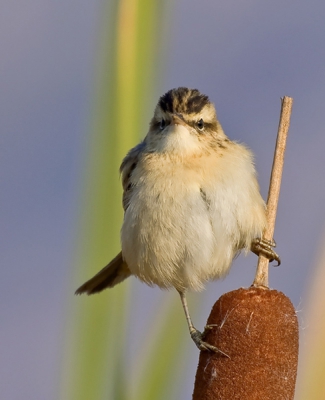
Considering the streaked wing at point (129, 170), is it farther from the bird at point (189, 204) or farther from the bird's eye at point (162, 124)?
the bird's eye at point (162, 124)

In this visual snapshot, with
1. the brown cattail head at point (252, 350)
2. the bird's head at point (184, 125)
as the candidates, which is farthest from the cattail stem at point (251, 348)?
the bird's head at point (184, 125)

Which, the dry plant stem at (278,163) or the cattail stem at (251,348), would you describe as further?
the dry plant stem at (278,163)

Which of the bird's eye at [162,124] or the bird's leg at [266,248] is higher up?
the bird's eye at [162,124]

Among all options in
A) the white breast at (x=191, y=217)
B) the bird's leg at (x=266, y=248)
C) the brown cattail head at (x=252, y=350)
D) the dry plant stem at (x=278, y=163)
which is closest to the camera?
the brown cattail head at (x=252, y=350)

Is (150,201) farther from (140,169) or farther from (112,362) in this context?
(112,362)

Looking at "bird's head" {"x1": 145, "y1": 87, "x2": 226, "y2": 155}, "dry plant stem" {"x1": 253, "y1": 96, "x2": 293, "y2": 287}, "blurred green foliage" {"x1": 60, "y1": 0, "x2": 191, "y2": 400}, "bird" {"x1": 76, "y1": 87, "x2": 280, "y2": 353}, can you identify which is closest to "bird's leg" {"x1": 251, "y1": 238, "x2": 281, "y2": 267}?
"bird" {"x1": 76, "y1": 87, "x2": 280, "y2": 353}

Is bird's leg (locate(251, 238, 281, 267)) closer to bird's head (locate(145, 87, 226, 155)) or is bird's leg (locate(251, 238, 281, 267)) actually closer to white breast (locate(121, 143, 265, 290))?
white breast (locate(121, 143, 265, 290))
